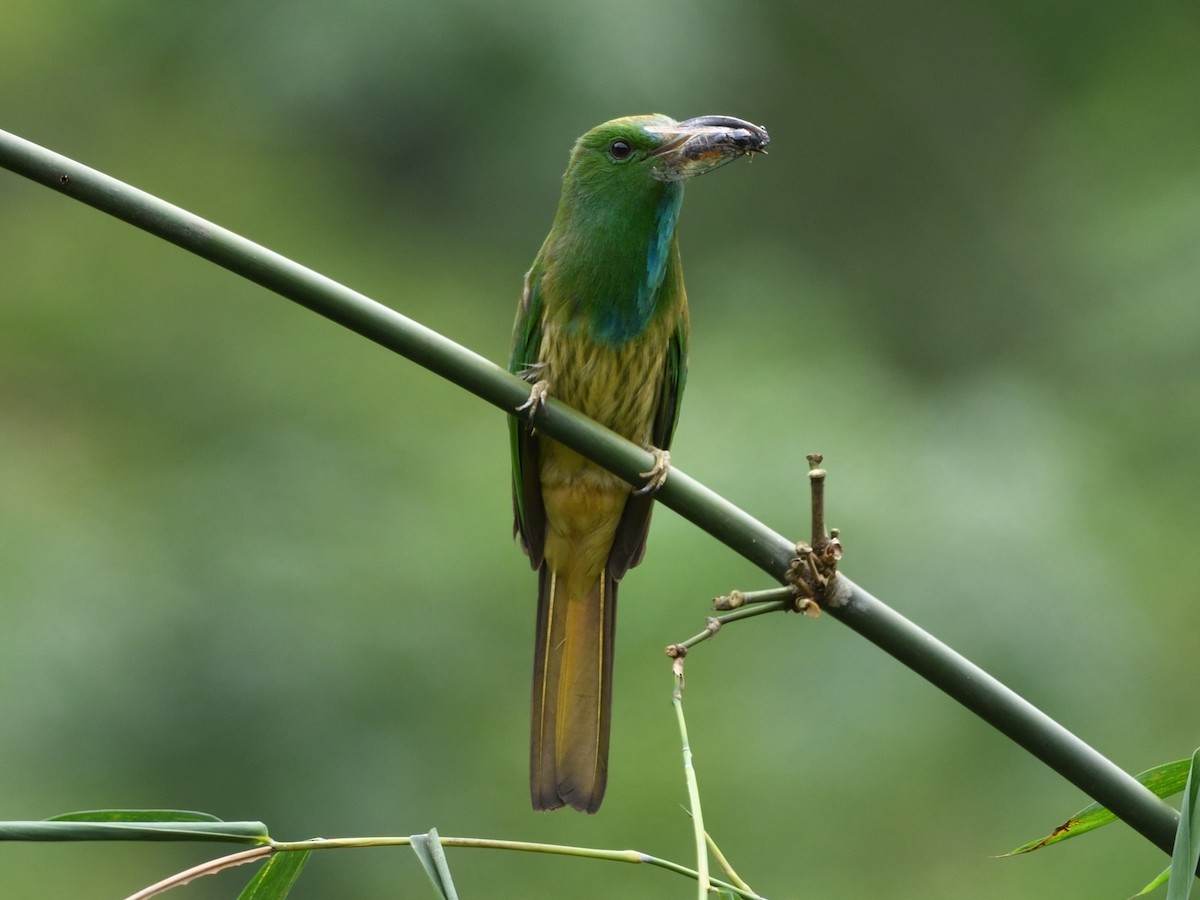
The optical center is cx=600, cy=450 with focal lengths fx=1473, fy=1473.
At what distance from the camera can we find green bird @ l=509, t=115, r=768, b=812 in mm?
2236

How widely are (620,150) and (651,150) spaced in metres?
0.07

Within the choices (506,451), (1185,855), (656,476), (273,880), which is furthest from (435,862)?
(506,451)

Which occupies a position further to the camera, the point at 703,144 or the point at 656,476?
the point at 703,144

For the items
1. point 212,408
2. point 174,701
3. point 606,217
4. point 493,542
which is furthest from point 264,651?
point 606,217

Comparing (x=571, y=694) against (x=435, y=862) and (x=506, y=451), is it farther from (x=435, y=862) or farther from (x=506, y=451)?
(x=506, y=451)

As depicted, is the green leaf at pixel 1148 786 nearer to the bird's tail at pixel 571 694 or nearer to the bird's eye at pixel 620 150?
the bird's tail at pixel 571 694

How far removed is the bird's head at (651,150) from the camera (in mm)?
2184

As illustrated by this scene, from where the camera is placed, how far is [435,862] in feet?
3.98

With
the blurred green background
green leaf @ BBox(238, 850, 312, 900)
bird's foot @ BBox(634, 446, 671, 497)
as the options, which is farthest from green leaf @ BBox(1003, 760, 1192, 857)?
the blurred green background

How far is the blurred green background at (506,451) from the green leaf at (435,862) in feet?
7.43

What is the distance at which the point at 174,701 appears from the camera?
3895 mm

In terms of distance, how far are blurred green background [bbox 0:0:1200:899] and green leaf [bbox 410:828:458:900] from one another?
2.27 m

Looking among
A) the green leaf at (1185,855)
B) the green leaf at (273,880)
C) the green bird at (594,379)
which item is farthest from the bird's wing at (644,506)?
the green leaf at (1185,855)

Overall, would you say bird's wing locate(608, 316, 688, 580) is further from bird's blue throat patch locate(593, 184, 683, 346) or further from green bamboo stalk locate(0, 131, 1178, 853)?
green bamboo stalk locate(0, 131, 1178, 853)
